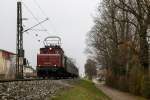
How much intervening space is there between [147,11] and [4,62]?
1855cm

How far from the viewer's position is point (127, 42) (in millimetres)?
54000

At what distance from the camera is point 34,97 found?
17906mm

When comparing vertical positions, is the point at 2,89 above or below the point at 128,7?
below

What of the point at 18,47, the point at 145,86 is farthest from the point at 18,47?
the point at 145,86

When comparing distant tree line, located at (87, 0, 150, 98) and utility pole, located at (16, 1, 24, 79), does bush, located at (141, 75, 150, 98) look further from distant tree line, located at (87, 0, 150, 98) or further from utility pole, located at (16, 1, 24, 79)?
utility pole, located at (16, 1, 24, 79)

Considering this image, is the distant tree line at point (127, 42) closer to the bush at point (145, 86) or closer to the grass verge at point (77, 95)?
the bush at point (145, 86)

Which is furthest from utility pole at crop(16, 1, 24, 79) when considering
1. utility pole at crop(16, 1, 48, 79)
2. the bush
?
the bush

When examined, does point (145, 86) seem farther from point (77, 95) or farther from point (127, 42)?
point (77, 95)

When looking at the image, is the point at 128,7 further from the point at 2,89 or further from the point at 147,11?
the point at 2,89

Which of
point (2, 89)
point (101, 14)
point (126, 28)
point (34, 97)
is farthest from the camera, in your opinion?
point (101, 14)

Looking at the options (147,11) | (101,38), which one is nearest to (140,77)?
(147,11)

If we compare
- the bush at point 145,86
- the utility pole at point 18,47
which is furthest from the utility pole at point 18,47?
the bush at point 145,86

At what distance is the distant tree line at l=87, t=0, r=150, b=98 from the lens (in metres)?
44.8

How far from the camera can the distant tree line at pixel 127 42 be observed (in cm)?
4484
